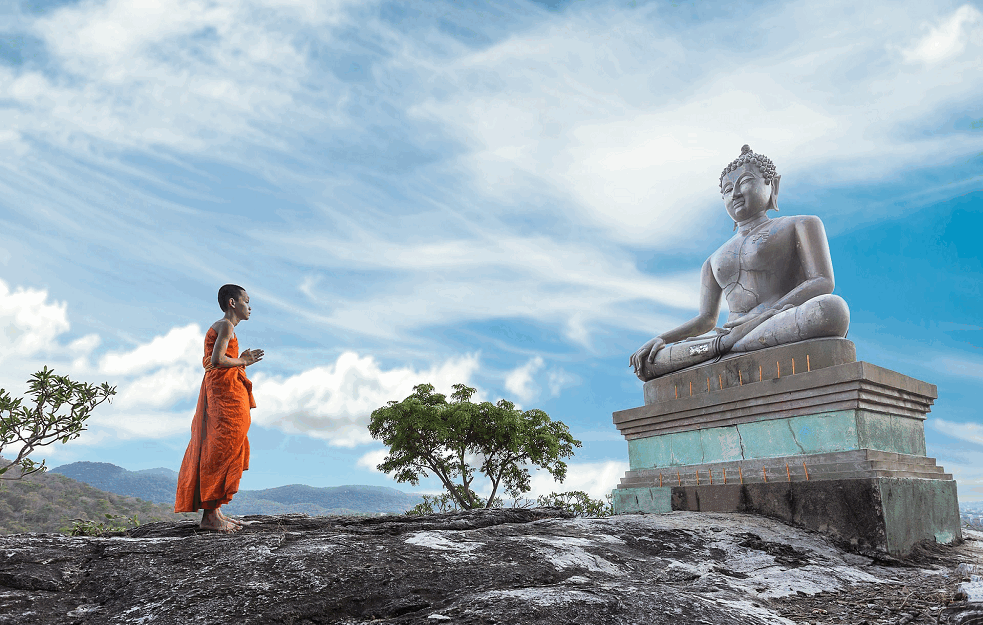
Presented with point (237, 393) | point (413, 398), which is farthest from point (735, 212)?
point (413, 398)

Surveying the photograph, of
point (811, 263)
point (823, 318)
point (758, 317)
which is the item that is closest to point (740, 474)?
point (823, 318)

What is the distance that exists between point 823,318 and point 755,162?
278 centimetres

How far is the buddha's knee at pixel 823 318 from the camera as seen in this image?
7246mm

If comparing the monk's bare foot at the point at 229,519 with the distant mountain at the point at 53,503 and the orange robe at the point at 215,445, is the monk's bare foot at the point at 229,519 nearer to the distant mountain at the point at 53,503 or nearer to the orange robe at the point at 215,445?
the orange robe at the point at 215,445

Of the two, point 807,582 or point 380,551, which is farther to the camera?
point 807,582

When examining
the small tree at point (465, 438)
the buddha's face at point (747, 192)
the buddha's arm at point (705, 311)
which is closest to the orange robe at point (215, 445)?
the buddha's arm at point (705, 311)

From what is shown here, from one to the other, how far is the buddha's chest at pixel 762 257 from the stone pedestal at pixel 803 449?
1.56 metres

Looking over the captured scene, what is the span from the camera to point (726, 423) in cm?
749

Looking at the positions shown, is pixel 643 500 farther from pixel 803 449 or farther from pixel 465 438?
pixel 465 438

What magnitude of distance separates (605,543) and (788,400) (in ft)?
11.0

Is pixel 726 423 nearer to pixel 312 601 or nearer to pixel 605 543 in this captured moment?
pixel 605 543

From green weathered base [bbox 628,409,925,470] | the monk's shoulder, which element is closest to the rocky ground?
the monk's shoulder

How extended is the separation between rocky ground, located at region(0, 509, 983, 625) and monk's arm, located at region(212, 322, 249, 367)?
1102 millimetres

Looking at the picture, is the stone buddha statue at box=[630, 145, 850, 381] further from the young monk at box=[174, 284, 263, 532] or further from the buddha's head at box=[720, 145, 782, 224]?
the young monk at box=[174, 284, 263, 532]
